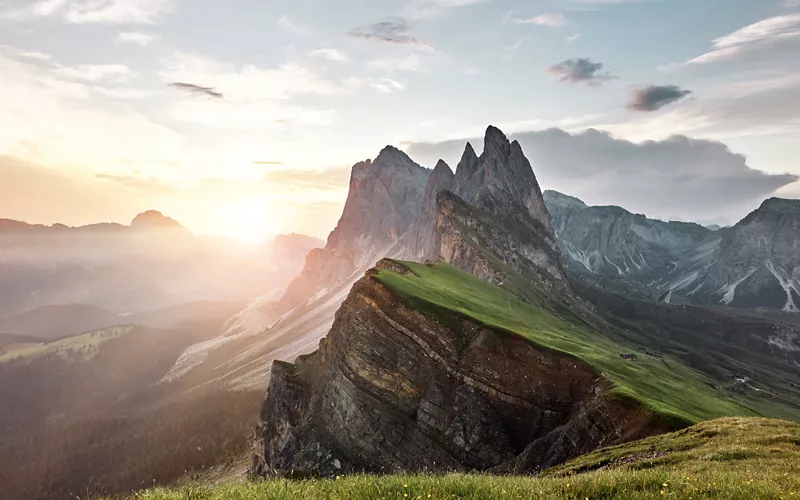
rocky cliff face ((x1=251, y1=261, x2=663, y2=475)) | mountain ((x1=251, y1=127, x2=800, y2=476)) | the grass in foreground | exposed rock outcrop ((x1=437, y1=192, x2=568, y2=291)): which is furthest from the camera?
exposed rock outcrop ((x1=437, y1=192, x2=568, y2=291))

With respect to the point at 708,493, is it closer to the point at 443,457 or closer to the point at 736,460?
the point at 736,460

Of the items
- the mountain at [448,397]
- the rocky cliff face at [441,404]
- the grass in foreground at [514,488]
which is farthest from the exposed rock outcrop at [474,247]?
the grass in foreground at [514,488]

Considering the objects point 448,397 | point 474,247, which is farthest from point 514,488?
point 474,247

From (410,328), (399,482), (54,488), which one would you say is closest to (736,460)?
(399,482)

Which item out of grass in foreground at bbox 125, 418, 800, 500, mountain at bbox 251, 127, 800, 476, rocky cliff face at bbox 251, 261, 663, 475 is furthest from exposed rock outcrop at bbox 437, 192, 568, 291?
grass in foreground at bbox 125, 418, 800, 500

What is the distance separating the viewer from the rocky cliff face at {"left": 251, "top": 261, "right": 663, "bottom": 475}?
41.6m

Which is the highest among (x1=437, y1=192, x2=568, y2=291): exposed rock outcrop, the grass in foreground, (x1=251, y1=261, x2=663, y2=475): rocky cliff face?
(x1=437, y1=192, x2=568, y2=291): exposed rock outcrop

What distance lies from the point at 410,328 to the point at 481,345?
970 cm

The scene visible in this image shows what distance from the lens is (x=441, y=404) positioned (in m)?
50.6

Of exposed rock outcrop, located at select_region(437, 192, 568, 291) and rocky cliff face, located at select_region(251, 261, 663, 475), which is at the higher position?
exposed rock outcrop, located at select_region(437, 192, 568, 291)

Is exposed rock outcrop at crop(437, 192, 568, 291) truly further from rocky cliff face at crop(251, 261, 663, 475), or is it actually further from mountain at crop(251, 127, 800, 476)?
rocky cliff face at crop(251, 261, 663, 475)

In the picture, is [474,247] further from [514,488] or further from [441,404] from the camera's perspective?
[514,488]

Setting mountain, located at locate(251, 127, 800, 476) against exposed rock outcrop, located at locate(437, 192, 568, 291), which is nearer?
mountain, located at locate(251, 127, 800, 476)

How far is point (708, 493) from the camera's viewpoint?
34.5ft
